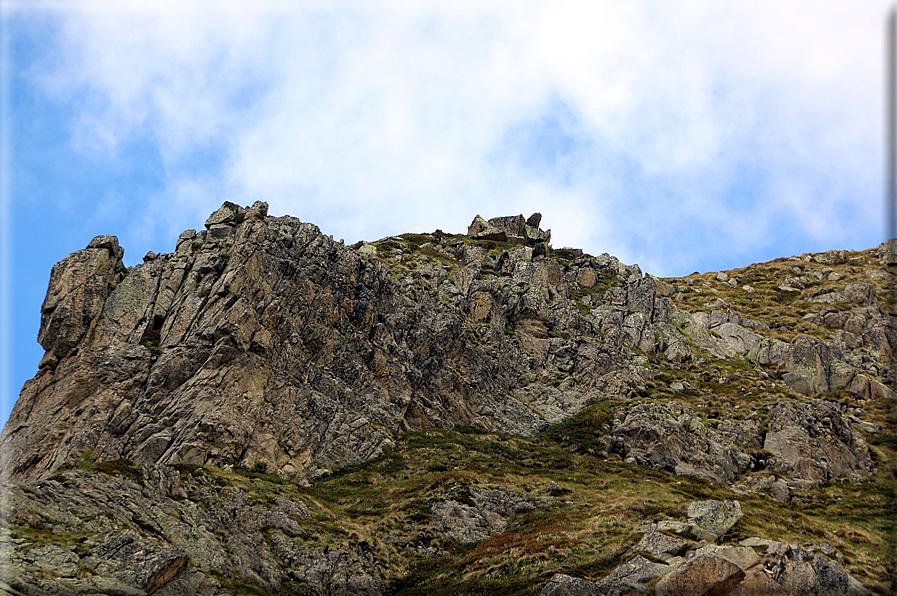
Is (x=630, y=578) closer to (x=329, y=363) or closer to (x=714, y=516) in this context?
(x=714, y=516)

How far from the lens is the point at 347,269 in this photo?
248 ft

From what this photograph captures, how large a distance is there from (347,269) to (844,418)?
5555 centimetres

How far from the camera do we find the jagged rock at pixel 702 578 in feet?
112

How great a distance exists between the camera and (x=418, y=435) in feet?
223

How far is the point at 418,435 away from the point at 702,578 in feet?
121

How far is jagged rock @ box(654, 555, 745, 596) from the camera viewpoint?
34281 mm

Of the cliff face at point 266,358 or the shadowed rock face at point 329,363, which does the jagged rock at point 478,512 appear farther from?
the shadowed rock face at point 329,363

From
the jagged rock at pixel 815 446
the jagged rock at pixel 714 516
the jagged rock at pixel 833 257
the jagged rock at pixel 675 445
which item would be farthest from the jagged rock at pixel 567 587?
the jagged rock at pixel 833 257

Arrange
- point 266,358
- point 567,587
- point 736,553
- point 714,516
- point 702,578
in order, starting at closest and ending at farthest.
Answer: point 702,578 → point 567,587 → point 736,553 → point 714,516 → point 266,358

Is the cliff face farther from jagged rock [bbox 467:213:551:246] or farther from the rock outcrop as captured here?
jagged rock [bbox 467:213:551:246]

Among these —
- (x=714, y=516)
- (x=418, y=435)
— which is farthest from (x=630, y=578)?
(x=418, y=435)

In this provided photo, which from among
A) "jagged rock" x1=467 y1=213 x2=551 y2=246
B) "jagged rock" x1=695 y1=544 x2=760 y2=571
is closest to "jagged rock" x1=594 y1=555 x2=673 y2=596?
"jagged rock" x1=695 y1=544 x2=760 y2=571

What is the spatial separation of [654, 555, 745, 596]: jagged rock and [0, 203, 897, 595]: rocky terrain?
17cm

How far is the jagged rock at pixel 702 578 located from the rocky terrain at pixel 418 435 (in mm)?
166
